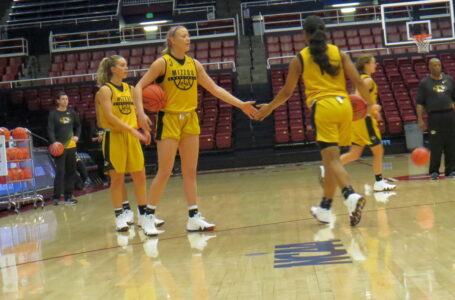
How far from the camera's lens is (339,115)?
427cm

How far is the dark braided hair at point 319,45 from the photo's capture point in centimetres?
421

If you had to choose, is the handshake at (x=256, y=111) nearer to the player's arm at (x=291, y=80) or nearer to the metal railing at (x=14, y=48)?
the player's arm at (x=291, y=80)

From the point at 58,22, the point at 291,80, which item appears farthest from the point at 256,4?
the point at 291,80

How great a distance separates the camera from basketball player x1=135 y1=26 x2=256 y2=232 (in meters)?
4.68

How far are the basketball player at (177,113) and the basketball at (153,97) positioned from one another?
5 cm

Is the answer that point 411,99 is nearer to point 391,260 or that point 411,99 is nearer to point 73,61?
point 73,61

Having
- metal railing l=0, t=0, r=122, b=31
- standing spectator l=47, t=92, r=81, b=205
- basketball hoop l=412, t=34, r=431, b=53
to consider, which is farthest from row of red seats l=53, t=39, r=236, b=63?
standing spectator l=47, t=92, r=81, b=205

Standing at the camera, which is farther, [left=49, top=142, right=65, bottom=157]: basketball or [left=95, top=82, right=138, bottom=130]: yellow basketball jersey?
[left=49, top=142, right=65, bottom=157]: basketball

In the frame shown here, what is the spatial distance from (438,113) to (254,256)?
510 centimetres

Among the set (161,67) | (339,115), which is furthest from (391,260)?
(161,67)

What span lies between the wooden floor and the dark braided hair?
3.72 feet

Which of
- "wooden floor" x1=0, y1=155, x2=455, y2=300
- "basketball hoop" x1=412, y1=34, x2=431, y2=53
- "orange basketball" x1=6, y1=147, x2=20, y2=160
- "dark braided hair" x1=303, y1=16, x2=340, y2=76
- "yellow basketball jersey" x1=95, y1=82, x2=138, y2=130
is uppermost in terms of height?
"basketball hoop" x1=412, y1=34, x2=431, y2=53

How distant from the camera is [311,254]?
11.1 feet

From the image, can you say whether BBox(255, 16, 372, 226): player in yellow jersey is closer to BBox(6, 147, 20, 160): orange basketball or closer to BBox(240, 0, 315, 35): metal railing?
BBox(6, 147, 20, 160): orange basketball
